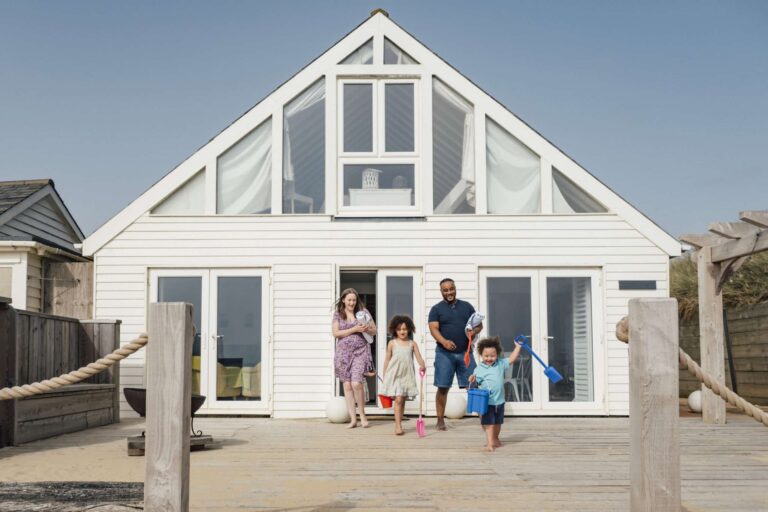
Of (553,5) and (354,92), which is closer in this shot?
(354,92)

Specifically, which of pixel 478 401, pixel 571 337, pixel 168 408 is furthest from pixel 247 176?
pixel 168 408

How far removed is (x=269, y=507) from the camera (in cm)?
530

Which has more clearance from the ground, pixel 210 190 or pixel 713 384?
pixel 210 190

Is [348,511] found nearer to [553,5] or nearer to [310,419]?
[310,419]

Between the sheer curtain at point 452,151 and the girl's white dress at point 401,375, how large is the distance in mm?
2664

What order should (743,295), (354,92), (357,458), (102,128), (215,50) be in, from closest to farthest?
(357,458) < (354,92) < (743,295) < (215,50) < (102,128)

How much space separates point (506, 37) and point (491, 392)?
9.88 metres

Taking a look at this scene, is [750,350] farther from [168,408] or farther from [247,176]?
[168,408]

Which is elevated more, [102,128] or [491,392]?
[102,128]

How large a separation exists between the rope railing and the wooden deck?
49.0 inches

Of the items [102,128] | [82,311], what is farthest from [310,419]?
[102,128]

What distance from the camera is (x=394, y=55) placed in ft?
40.9

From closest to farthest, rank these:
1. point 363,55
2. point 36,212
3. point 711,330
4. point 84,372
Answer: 1. point 84,372
2. point 711,330
3. point 363,55
4. point 36,212

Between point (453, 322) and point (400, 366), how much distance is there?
784 millimetres
